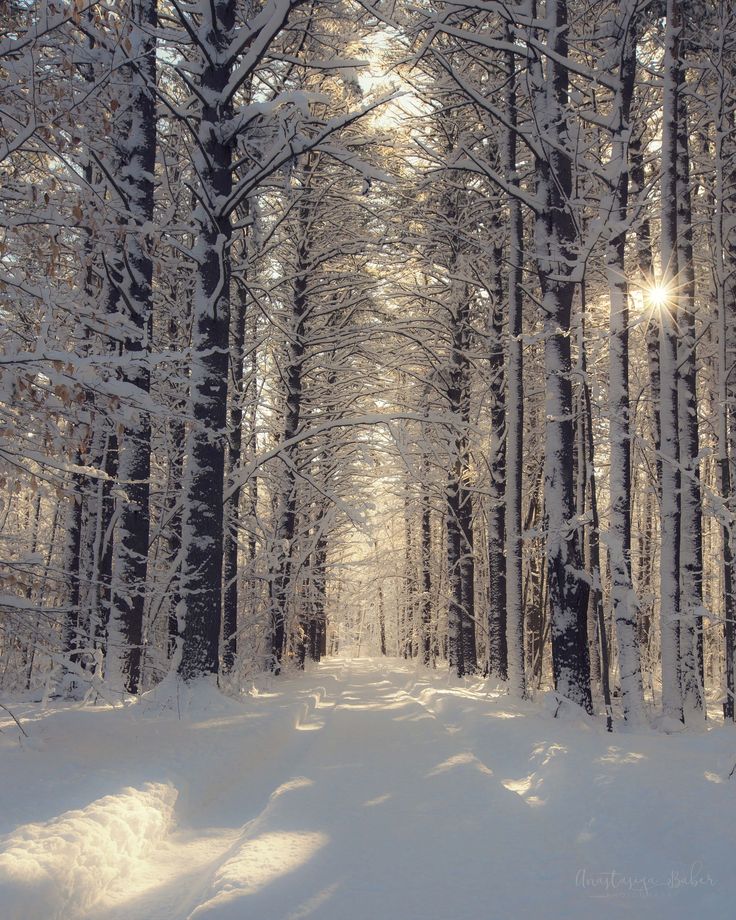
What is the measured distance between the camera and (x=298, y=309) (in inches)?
644

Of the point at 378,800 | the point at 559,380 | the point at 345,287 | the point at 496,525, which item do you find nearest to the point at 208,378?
the point at 559,380

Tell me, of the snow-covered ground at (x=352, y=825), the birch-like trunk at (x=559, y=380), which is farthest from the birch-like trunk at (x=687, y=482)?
the snow-covered ground at (x=352, y=825)

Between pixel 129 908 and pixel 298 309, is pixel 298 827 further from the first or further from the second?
pixel 298 309

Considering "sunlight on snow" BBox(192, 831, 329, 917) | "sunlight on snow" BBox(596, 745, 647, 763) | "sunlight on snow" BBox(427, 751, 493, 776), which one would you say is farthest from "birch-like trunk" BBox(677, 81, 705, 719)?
"sunlight on snow" BBox(192, 831, 329, 917)

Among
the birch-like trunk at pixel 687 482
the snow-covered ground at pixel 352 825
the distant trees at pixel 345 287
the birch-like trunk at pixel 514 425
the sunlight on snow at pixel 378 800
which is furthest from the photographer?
the birch-like trunk at pixel 514 425

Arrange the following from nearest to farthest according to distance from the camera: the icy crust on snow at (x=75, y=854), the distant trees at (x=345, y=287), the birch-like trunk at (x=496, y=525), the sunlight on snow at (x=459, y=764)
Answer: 1. the icy crust on snow at (x=75, y=854)
2. the distant trees at (x=345, y=287)
3. the sunlight on snow at (x=459, y=764)
4. the birch-like trunk at (x=496, y=525)

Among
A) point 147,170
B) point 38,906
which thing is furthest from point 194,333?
point 38,906

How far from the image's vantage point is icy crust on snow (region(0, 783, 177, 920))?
108 inches

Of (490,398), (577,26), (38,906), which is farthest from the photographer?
(490,398)

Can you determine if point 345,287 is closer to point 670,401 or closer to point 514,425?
point 514,425

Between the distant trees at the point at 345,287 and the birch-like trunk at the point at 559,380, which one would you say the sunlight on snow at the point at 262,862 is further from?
the birch-like trunk at the point at 559,380

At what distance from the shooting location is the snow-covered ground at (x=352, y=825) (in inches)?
117

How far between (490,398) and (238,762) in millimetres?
11054

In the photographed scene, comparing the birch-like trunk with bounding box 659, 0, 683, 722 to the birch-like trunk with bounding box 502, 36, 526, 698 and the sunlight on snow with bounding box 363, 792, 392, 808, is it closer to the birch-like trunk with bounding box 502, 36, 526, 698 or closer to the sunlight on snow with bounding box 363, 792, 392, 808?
the birch-like trunk with bounding box 502, 36, 526, 698
